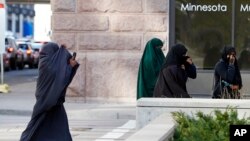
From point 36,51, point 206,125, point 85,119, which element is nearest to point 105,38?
point 85,119

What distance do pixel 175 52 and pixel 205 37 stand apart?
8.83 m

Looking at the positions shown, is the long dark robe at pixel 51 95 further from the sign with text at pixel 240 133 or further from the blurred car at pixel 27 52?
the blurred car at pixel 27 52

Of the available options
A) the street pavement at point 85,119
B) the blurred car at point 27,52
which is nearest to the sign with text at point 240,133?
the street pavement at point 85,119

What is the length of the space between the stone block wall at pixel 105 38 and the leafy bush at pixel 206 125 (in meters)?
10.5

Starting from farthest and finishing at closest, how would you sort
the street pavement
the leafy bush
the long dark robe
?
the street pavement < the long dark robe < the leafy bush

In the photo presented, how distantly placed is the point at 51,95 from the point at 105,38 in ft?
37.0

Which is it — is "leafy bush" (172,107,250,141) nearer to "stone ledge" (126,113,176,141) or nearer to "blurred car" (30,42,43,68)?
"stone ledge" (126,113,176,141)

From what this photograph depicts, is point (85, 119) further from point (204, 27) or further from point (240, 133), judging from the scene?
point (240, 133)

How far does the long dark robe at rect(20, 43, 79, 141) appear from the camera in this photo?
10.1 meters

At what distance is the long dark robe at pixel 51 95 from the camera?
10055 mm

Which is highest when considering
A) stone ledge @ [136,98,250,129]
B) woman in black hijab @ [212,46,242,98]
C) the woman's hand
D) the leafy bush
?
the woman's hand

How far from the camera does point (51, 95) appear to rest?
32.9 feet

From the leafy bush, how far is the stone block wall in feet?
34.5

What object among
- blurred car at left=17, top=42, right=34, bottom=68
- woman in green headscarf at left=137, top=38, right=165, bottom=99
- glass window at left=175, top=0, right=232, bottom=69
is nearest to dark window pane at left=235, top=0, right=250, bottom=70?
glass window at left=175, top=0, right=232, bottom=69
